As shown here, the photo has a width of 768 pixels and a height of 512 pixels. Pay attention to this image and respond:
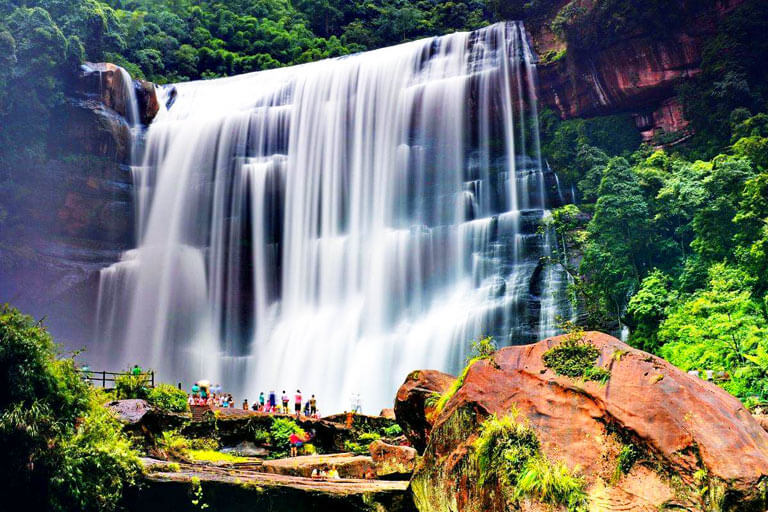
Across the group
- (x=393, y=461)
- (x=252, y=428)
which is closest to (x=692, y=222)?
(x=393, y=461)

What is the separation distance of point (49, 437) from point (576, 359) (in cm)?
825

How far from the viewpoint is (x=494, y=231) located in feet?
98.1

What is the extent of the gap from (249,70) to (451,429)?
4720 centimetres

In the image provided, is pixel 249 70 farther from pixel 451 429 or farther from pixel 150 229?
pixel 451 429

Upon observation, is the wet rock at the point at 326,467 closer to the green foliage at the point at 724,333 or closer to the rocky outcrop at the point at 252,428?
the rocky outcrop at the point at 252,428

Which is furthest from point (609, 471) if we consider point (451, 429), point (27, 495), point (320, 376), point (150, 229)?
point (150, 229)

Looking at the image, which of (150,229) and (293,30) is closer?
(150,229)

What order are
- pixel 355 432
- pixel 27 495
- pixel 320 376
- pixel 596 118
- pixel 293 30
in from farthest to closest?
1. pixel 293 30
2. pixel 596 118
3. pixel 320 376
4. pixel 355 432
5. pixel 27 495

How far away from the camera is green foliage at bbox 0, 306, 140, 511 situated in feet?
34.5

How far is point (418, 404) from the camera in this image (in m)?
11.8

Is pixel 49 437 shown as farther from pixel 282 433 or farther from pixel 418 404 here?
pixel 282 433

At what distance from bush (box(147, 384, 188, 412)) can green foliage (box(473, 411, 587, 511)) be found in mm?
12295

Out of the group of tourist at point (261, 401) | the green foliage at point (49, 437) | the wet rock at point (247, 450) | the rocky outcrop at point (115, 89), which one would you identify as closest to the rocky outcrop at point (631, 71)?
the group of tourist at point (261, 401)

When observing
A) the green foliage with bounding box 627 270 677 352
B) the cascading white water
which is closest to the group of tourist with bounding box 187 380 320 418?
the cascading white water
